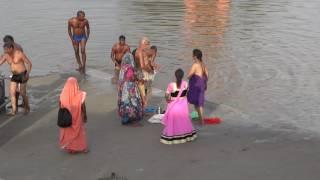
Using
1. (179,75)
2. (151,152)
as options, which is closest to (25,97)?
(151,152)

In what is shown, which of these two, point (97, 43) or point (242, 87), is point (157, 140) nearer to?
point (242, 87)

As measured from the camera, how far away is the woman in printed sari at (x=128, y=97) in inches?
420

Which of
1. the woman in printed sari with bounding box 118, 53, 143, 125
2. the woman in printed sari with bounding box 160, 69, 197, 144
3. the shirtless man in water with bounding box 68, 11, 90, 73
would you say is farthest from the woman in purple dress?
the shirtless man in water with bounding box 68, 11, 90, 73

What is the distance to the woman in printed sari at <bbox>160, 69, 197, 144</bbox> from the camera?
9.61 meters

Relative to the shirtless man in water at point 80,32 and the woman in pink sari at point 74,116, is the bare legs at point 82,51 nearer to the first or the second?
the shirtless man in water at point 80,32

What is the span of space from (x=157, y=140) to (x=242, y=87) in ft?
16.8

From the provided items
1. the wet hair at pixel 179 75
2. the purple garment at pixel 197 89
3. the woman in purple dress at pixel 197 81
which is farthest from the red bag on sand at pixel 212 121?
the wet hair at pixel 179 75

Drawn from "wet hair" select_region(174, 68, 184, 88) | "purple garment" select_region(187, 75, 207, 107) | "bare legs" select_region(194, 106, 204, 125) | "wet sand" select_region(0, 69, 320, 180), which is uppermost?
"wet hair" select_region(174, 68, 184, 88)

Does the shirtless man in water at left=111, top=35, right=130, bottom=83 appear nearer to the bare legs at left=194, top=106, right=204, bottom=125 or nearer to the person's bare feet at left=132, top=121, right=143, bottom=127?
the person's bare feet at left=132, top=121, right=143, bottom=127

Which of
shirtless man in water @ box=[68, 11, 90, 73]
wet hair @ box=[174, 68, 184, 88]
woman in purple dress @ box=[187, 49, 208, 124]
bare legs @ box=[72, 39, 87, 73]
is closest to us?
wet hair @ box=[174, 68, 184, 88]

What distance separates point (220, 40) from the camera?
2095 centimetres

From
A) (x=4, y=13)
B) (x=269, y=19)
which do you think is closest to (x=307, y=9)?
(x=269, y=19)

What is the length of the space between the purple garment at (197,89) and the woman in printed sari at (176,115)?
0.87 metres

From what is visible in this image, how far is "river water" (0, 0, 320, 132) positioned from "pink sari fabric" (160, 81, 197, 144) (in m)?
2.40
